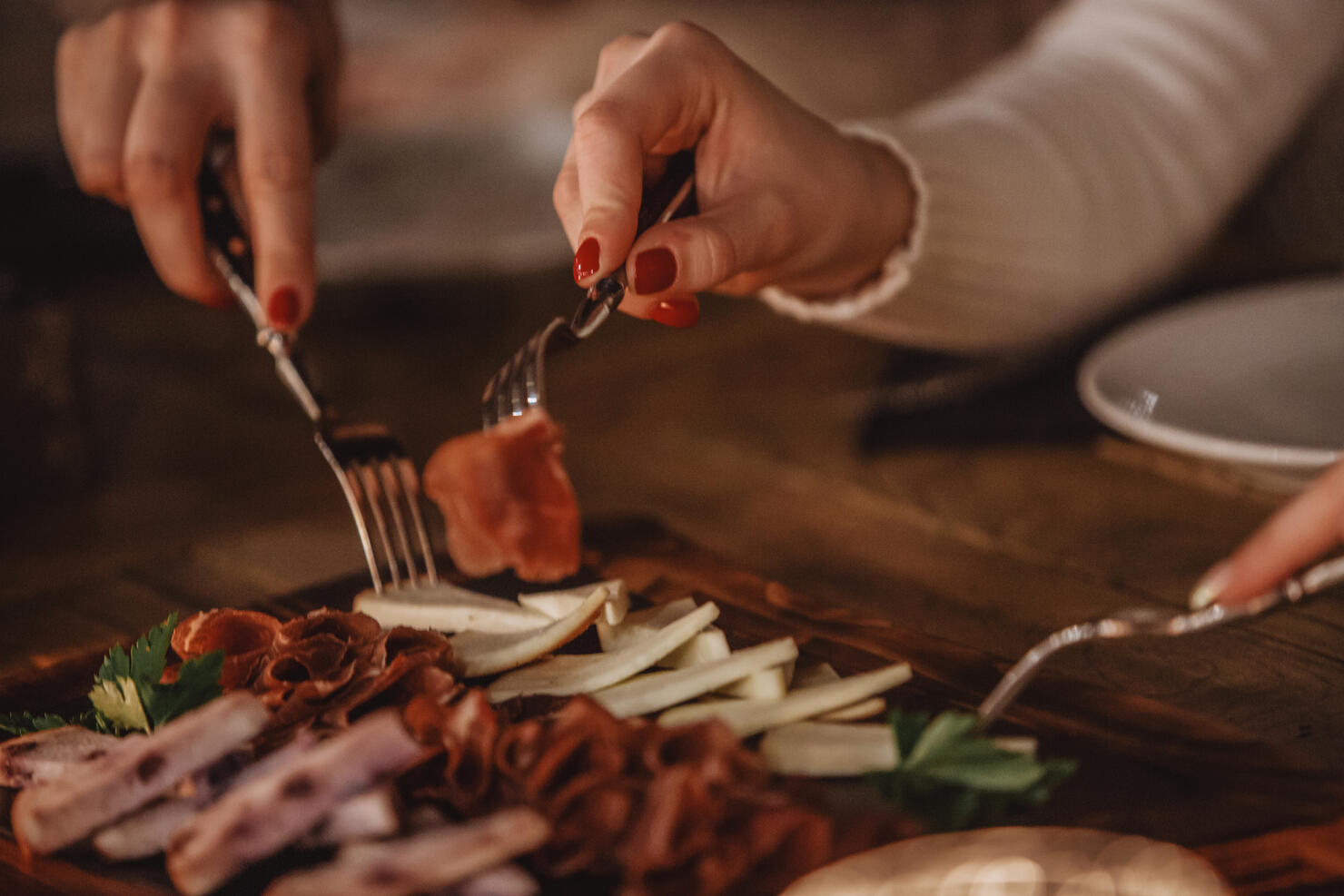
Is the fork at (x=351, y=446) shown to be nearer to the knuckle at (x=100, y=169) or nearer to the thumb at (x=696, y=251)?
the knuckle at (x=100, y=169)

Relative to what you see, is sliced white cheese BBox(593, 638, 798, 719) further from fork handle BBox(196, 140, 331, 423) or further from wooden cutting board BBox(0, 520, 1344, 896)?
fork handle BBox(196, 140, 331, 423)

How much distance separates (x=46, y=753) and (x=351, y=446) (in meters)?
0.51

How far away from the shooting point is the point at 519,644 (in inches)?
46.0

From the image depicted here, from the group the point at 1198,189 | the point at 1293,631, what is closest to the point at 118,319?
the point at 1198,189

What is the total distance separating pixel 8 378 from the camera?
2.00m

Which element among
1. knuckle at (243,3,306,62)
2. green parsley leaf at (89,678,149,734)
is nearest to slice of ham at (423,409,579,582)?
green parsley leaf at (89,678,149,734)

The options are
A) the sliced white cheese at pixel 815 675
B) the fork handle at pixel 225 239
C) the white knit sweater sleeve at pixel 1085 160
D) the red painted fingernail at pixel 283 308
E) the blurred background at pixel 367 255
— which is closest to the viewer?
the sliced white cheese at pixel 815 675

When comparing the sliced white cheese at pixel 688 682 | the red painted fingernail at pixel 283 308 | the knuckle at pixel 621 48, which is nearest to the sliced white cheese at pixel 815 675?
the sliced white cheese at pixel 688 682

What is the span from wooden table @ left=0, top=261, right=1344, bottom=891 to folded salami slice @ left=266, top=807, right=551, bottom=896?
24.5 inches

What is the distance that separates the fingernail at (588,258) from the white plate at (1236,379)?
2.17 feet

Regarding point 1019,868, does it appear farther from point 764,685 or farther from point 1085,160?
point 1085,160

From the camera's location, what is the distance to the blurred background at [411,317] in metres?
2.01

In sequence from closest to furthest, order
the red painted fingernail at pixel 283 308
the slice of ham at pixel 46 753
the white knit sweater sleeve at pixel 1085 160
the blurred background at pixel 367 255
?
the slice of ham at pixel 46 753, the red painted fingernail at pixel 283 308, the white knit sweater sleeve at pixel 1085 160, the blurred background at pixel 367 255

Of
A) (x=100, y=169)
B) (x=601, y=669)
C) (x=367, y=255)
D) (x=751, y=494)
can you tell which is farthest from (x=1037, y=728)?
(x=367, y=255)
